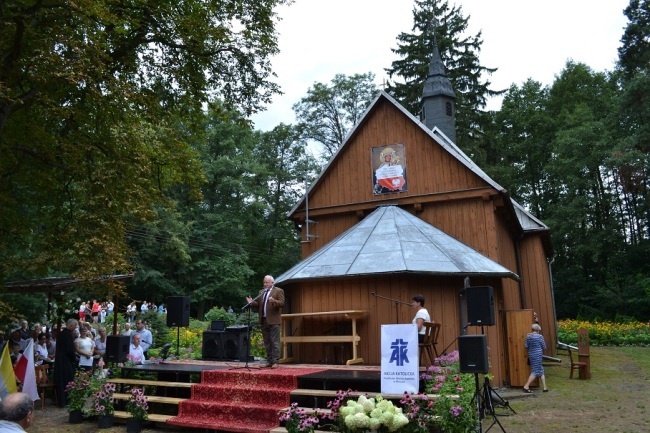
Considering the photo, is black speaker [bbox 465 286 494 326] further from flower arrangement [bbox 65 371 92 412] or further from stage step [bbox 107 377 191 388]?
flower arrangement [bbox 65 371 92 412]

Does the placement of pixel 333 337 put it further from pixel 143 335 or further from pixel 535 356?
pixel 143 335

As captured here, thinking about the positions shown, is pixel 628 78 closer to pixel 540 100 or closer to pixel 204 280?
pixel 540 100

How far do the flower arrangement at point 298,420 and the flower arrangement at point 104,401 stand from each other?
3570 millimetres

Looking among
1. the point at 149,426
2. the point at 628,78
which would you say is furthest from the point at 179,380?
the point at 628,78

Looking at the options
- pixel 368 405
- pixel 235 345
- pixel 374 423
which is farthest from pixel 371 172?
pixel 374 423

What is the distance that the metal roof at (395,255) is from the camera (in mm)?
11867

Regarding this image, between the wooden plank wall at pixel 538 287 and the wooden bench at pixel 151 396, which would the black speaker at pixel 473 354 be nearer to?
the wooden bench at pixel 151 396

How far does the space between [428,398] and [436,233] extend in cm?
740

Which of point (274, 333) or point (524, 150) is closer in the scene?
point (274, 333)

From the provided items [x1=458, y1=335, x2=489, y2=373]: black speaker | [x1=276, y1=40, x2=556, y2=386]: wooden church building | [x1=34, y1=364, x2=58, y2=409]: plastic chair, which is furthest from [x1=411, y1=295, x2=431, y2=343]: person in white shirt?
[x1=34, y1=364, x2=58, y2=409]: plastic chair

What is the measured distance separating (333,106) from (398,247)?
28288mm

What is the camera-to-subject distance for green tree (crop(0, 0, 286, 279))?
952 centimetres

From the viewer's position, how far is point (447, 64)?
38000 millimetres

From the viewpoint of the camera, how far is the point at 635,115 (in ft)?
96.3
